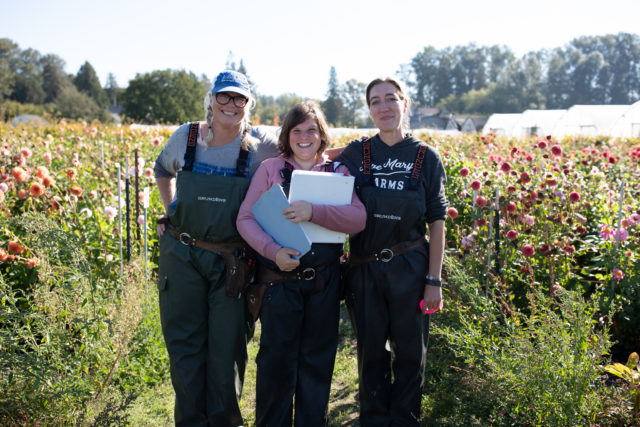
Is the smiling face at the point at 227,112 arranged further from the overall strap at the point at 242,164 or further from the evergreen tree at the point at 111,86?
the evergreen tree at the point at 111,86

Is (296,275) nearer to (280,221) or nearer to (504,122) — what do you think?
(280,221)

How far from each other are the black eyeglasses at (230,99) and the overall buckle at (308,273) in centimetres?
93

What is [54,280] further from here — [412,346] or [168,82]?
[168,82]

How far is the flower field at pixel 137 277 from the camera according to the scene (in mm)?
2746

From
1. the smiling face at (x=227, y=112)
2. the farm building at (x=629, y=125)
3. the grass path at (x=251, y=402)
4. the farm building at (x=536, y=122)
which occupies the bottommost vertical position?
the grass path at (x=251, y=402)

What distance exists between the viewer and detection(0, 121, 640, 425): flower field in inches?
108

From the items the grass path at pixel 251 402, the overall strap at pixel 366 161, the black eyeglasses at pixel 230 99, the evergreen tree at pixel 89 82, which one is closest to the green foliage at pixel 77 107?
the evergreen tree at pixel 89 82

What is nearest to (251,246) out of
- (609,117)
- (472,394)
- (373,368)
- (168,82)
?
(373,368)

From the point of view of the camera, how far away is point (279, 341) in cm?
257

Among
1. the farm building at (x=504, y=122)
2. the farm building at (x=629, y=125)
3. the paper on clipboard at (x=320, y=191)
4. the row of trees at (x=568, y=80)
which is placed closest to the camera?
the paper on clipboard at (x=320, y=191)

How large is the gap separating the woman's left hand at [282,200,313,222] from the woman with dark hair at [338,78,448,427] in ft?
1.13

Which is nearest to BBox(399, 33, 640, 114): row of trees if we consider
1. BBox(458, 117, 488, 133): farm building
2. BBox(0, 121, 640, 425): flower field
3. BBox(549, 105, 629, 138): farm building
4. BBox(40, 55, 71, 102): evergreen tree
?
BBox(458, 117, 488, 133): farm building

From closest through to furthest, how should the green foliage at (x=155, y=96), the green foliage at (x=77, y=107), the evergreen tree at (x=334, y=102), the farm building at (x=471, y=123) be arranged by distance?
the green foliage at (x=155, y=96) < the green foliage at (x=77, y=107) < the evergreen tree at (x=334, y=102) < the farm building at (x=471, y=123)

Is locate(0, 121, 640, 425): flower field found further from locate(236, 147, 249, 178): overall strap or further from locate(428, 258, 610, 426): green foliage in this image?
locate(236, 147, 249, 178): overall strap
